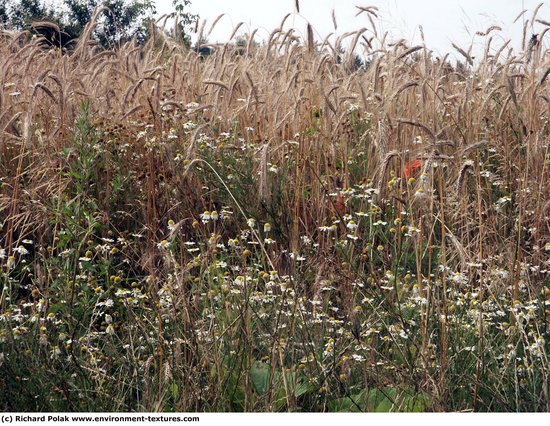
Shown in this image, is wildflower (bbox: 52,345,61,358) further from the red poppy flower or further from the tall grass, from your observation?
the red poppy flower

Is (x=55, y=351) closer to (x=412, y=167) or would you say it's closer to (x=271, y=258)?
(x=271, y=258)

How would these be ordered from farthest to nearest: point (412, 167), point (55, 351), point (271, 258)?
point (412, 167), point (271, 258), point (55, 351)

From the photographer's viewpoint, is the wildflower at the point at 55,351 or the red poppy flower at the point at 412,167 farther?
the red poppy flower at the point at 412,167

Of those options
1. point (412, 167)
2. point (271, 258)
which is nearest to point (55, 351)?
point (271, 258)

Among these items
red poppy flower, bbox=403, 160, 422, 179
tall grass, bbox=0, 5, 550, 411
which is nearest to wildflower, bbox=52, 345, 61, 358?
tall grass, bbox=0, 5, 550, 411

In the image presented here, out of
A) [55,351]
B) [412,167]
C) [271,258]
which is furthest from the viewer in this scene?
[412,167]

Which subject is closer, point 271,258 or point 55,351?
point 55,351

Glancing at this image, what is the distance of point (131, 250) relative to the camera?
3279 mm

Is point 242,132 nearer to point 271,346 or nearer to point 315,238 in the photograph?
point 315,238

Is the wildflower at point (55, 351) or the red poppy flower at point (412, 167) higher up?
the red poppy flower at point (412, 167)

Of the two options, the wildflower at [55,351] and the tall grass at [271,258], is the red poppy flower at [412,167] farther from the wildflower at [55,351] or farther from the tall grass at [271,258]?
the wildflower at [55,351]

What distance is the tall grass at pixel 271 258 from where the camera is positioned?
2297mm

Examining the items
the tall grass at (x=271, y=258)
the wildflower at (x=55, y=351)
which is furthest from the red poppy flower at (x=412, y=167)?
the wildflower at (x=55, y=351)

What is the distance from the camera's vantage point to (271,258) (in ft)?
10.8
